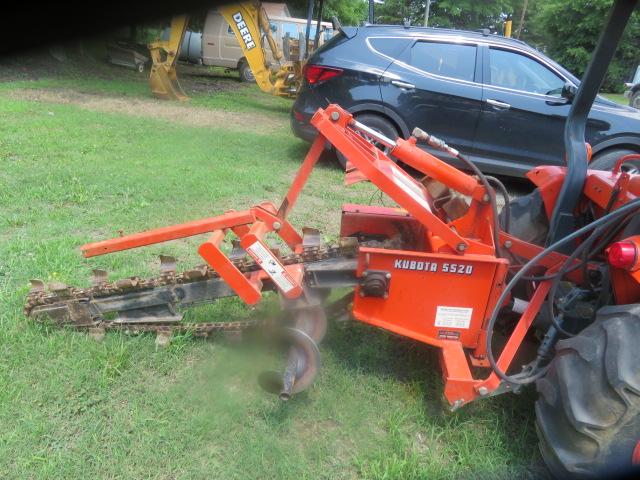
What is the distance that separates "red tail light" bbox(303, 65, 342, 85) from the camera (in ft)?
21.7

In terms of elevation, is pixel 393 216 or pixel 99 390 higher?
pixel 393 216

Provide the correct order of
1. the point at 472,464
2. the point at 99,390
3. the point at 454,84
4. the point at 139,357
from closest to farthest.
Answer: the point at 472,464, the point at 99,390, the point at 139,357, the point at 454,84

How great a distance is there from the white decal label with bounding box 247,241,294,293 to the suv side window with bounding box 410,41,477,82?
4945 millimetres

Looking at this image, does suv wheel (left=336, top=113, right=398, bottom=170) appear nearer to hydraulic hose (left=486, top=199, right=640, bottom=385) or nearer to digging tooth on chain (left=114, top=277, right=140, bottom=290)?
digging tooth on chain (left=114, top=277, right=140, bottom=290)

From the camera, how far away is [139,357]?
9.29 ft

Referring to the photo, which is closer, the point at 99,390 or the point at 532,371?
the point at 532,371

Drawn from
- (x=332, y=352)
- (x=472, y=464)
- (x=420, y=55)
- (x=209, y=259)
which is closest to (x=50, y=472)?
(x=209, y=259)

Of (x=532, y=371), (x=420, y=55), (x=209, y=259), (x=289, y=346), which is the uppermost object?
(x=420, y=55)

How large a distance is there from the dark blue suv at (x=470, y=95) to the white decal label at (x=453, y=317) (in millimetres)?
4446

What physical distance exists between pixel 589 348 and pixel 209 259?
1.67 m

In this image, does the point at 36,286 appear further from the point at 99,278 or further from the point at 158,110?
the point at 158,110

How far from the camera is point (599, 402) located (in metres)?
1.86

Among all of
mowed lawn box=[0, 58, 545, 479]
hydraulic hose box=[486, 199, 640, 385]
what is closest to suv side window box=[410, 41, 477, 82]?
mowed lawn box=[0, 58, 545, 479]

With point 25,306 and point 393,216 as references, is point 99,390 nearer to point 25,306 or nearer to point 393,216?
point 25,306
